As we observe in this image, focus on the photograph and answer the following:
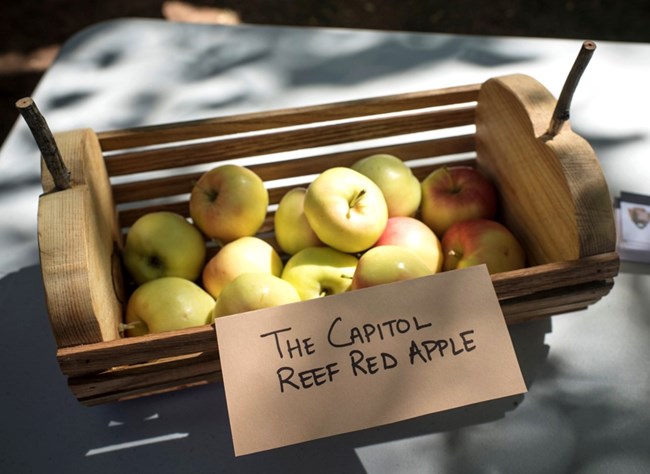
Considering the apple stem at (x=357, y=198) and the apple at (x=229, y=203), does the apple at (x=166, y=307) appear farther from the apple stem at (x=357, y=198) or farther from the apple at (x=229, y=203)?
the apple stem at (x=357, y=198)

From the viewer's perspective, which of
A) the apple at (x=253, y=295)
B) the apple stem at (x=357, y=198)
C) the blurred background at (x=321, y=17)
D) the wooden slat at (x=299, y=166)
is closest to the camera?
the apple at (x=253, y=295)

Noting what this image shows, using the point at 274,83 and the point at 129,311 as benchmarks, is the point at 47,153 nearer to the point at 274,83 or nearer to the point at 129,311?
the point at 129,311

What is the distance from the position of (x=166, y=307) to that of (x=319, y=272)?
0.20 meters

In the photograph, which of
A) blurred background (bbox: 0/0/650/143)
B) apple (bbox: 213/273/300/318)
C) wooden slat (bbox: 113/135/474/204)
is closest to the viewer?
apple (bbox: 213/273/300/318)

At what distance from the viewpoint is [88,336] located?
25.0 inches

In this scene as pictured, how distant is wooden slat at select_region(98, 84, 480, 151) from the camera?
2.83 feet

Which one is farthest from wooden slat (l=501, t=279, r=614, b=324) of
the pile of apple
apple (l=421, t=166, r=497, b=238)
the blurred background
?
the blurred background

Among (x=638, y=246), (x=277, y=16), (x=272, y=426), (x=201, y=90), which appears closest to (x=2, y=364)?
(x=272, y=426)

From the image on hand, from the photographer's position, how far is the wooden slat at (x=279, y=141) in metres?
0.90

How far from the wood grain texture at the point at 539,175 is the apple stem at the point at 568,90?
0.01m

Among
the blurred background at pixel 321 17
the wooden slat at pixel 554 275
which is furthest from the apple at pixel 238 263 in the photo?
the blurred background at pixel 321 17

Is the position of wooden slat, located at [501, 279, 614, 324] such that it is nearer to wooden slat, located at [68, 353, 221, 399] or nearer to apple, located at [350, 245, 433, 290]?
apple, located at [350, 245, 433, 290]

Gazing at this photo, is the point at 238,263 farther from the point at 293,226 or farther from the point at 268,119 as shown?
the point at 268,119

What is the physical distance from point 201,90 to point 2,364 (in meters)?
0.67
